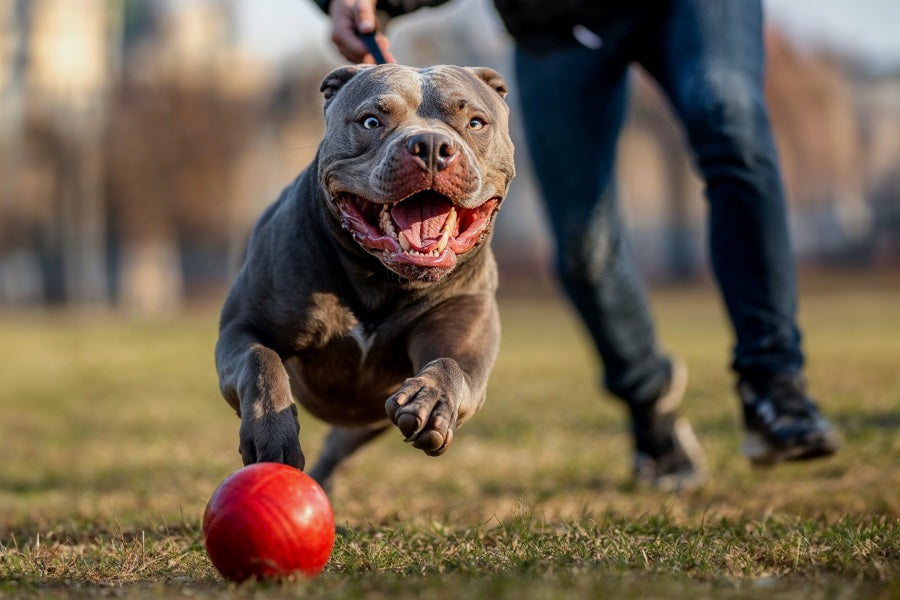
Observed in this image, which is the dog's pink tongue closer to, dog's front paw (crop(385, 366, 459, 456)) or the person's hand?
dog's front paw (crop(385, 366, 459, 456))

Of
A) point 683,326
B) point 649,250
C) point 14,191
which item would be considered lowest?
point 649,250

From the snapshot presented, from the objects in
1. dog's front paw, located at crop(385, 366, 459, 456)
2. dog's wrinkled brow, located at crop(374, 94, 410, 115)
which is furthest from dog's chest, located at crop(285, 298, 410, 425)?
dog's wrinkled brow, located at crop(374, 94, 410, 115)

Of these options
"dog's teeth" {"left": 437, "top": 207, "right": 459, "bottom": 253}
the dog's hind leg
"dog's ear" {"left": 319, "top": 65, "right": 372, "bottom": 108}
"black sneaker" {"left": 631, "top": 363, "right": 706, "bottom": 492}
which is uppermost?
"dog's ear" {"left": 319, "top": 65, "right": 372, "bottom": 108}

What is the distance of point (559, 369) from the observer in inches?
479

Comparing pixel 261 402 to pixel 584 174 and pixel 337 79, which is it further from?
pixel 584 174

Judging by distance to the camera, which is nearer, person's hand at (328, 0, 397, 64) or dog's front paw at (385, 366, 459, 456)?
dog's front paw at (385, 366, 459, 456)

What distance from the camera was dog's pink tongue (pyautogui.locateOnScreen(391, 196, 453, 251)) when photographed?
10.2 ft

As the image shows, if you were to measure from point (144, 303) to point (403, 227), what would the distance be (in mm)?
33114

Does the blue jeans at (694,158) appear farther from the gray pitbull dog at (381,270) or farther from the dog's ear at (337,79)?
the dog's ear at (337,79)

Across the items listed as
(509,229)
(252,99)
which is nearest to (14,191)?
(252,99)

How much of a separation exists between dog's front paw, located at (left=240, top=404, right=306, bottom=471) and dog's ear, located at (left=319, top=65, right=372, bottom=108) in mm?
1063

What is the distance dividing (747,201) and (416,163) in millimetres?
1549

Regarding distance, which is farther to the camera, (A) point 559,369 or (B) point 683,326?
(B) point 683,326

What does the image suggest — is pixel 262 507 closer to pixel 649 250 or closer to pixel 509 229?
pixel 509 229
